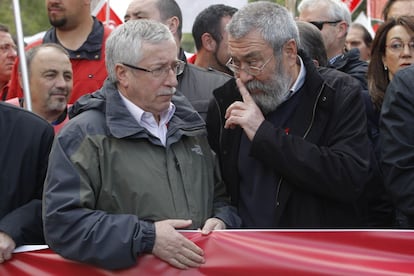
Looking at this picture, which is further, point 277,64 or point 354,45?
point 354,45

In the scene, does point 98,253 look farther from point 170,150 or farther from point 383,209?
point 383,209

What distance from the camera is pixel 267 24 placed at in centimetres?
492

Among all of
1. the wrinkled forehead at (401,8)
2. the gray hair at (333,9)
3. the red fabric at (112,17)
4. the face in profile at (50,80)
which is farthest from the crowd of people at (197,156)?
the red fabric at (112,17)

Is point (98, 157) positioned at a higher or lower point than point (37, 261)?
higher

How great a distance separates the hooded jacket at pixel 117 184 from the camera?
14.2 feet

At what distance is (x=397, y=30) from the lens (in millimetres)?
5793

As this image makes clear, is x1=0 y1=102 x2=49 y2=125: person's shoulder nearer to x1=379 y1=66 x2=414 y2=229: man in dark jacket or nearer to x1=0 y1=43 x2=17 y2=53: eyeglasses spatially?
x1=379 y1=66 x2=414 y2=229: man in dark jacket

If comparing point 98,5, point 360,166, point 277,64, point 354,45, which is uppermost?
point 277,64

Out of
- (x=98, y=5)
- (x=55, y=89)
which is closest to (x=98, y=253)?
(x=55, y=89)

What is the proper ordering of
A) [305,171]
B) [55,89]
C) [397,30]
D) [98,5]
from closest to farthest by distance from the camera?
1. [305,171]
2. [397,30]
3. [55,89]
4. [98,5]

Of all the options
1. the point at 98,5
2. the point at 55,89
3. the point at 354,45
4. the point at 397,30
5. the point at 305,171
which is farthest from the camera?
the point at 354,45

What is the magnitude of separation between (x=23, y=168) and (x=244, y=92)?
1.22 m

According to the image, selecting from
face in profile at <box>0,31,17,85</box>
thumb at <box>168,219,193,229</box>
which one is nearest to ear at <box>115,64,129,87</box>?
thumb at <box>168,219,193,229</box>

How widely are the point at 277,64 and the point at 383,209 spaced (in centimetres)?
108
